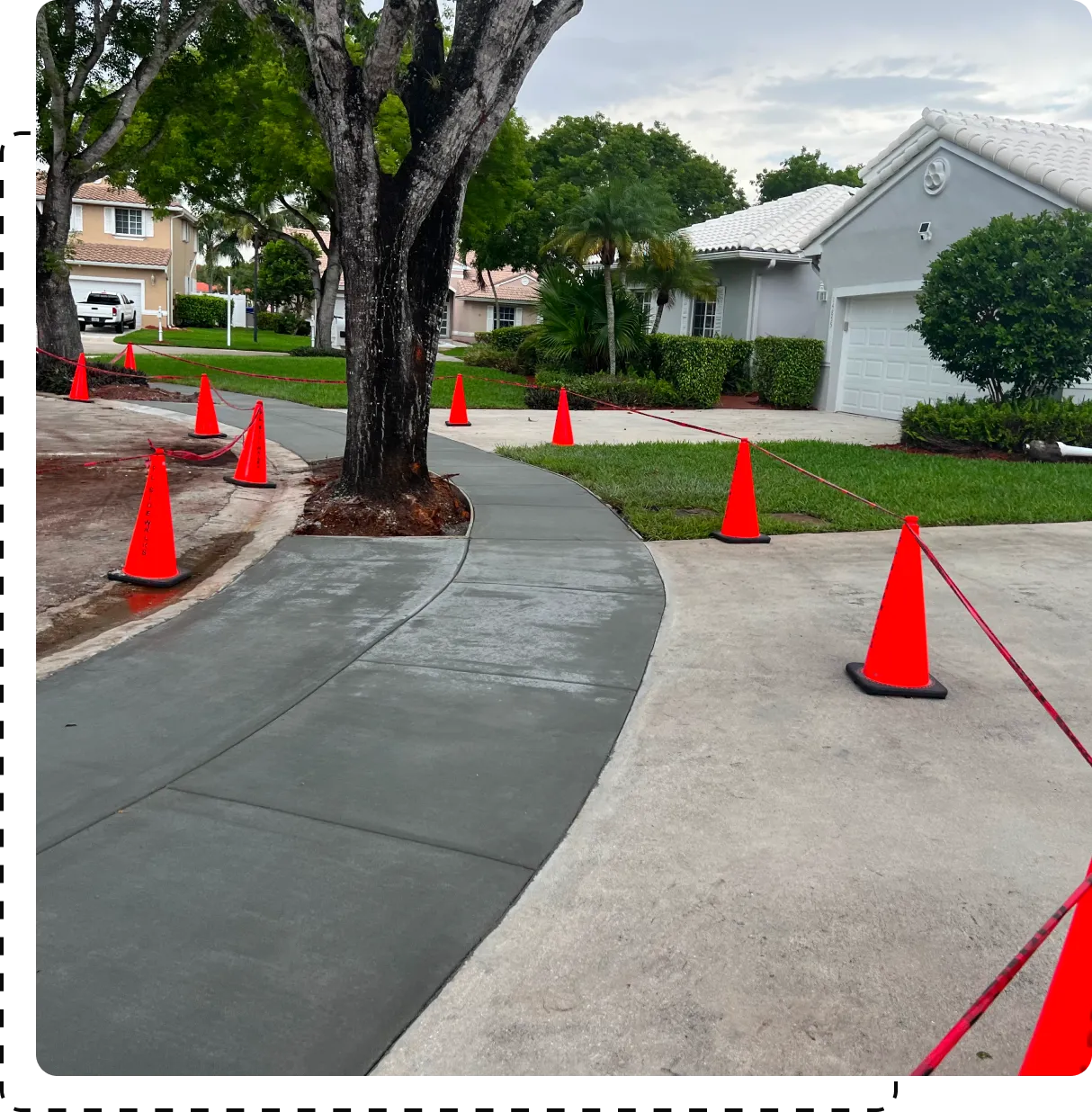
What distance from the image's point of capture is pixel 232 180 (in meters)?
32.3

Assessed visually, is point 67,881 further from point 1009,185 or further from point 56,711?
point 1009,185

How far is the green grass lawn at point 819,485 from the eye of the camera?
9586 mm

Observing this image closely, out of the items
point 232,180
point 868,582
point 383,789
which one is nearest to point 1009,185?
point 868,582

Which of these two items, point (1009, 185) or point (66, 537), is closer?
point (66, 537)

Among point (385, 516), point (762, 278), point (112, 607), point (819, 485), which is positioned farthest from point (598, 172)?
point (112, 607)

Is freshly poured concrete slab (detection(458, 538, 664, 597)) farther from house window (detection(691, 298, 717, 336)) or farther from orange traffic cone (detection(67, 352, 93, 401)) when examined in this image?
house window (detection(691, 298, 717, 336))

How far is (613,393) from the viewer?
20266 mm

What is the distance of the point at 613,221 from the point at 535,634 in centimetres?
1618

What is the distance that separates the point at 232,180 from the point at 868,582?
3004cm

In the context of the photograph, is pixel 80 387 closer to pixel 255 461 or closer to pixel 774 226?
pixel 255 461

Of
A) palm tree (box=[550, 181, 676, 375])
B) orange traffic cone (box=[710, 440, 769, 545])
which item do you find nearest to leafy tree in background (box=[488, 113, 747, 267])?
palm tree (box=[550, 181, 676, 375])

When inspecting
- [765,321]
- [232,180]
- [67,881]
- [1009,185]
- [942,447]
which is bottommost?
[67,881]

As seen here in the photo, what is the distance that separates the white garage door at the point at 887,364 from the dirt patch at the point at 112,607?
13297mm

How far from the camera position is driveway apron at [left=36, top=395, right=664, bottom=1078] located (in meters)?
2.78
